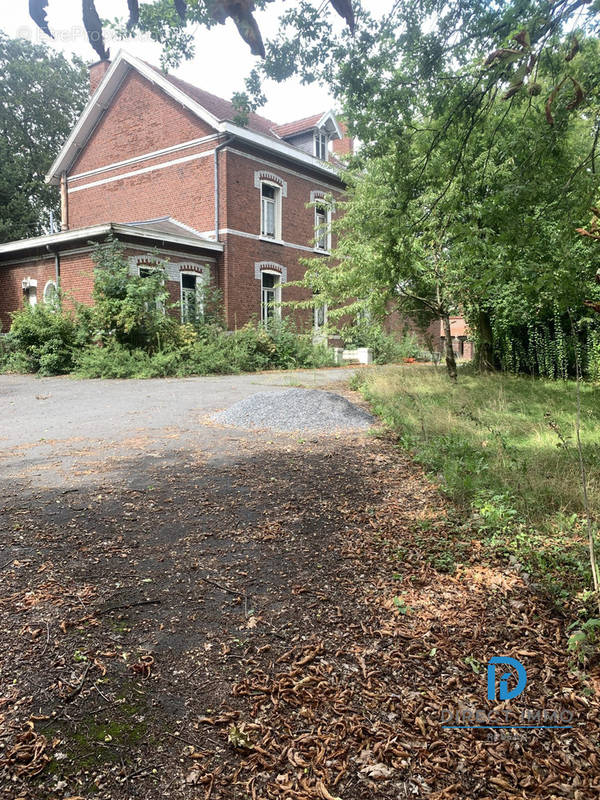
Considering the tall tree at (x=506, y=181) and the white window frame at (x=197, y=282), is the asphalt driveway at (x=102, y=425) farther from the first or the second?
the white window frame at (x=197, y=282)

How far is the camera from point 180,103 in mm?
19969

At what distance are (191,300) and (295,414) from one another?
463 inches

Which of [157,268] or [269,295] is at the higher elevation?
[157,268]

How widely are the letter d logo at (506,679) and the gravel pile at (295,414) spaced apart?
4789mm

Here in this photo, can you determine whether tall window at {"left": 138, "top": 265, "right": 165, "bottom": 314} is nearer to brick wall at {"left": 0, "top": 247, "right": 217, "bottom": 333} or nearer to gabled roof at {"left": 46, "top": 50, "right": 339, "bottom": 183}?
brick wall at {"left": 0, "top": 247, "right": 217, "bottom": 333}

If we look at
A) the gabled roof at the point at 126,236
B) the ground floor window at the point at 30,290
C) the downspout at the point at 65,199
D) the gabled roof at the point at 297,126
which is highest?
the gabled roof at the point at 297,126

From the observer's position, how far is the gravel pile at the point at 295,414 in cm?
711

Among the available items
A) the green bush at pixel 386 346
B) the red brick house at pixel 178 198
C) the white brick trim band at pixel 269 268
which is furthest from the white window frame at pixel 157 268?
the green bush at pixel 386 346

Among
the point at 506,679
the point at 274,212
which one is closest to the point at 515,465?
the point at 506,679

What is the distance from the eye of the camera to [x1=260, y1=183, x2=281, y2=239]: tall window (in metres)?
21.2

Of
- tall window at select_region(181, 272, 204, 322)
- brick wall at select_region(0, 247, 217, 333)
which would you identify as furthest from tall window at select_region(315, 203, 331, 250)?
tall window at select_region(181, 272, 204, 322)

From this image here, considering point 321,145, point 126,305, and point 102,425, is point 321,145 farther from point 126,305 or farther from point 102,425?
point 102,425

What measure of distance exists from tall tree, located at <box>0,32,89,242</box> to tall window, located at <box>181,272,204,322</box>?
1823 cm

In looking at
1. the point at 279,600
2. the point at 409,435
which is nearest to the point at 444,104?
the point at 409,435
